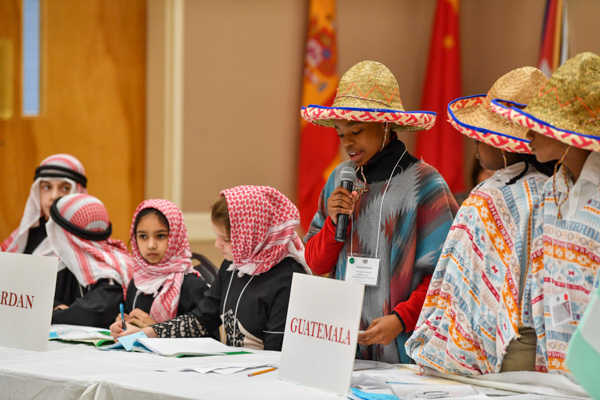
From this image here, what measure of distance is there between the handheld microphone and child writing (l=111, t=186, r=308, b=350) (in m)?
0.40

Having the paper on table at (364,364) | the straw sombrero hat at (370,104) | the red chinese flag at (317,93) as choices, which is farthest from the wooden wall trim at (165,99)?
the paper on table at (364,364)

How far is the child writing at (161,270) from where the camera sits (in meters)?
3.10

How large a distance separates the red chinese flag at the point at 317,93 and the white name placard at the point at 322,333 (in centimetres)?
322

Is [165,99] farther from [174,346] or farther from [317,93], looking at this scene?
[174,346]

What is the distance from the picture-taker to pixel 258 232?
2.83 m

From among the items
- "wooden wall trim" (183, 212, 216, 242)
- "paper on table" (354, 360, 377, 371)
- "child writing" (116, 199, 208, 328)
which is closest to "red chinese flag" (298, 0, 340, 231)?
"wooden wall trim" (183, 212, 216, 242)

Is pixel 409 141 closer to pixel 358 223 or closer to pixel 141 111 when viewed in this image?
pixel 141 111

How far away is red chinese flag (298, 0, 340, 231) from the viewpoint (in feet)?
17.7

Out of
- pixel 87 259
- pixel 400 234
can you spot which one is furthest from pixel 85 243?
pixel 400 234

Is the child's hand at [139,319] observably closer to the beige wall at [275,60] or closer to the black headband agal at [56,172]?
the black headband agal at [56,172]

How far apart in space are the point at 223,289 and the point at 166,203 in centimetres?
55

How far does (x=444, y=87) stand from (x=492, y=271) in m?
3.60

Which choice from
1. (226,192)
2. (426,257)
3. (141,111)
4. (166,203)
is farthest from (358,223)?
(141,111)

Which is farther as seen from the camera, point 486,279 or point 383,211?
point 383,211
